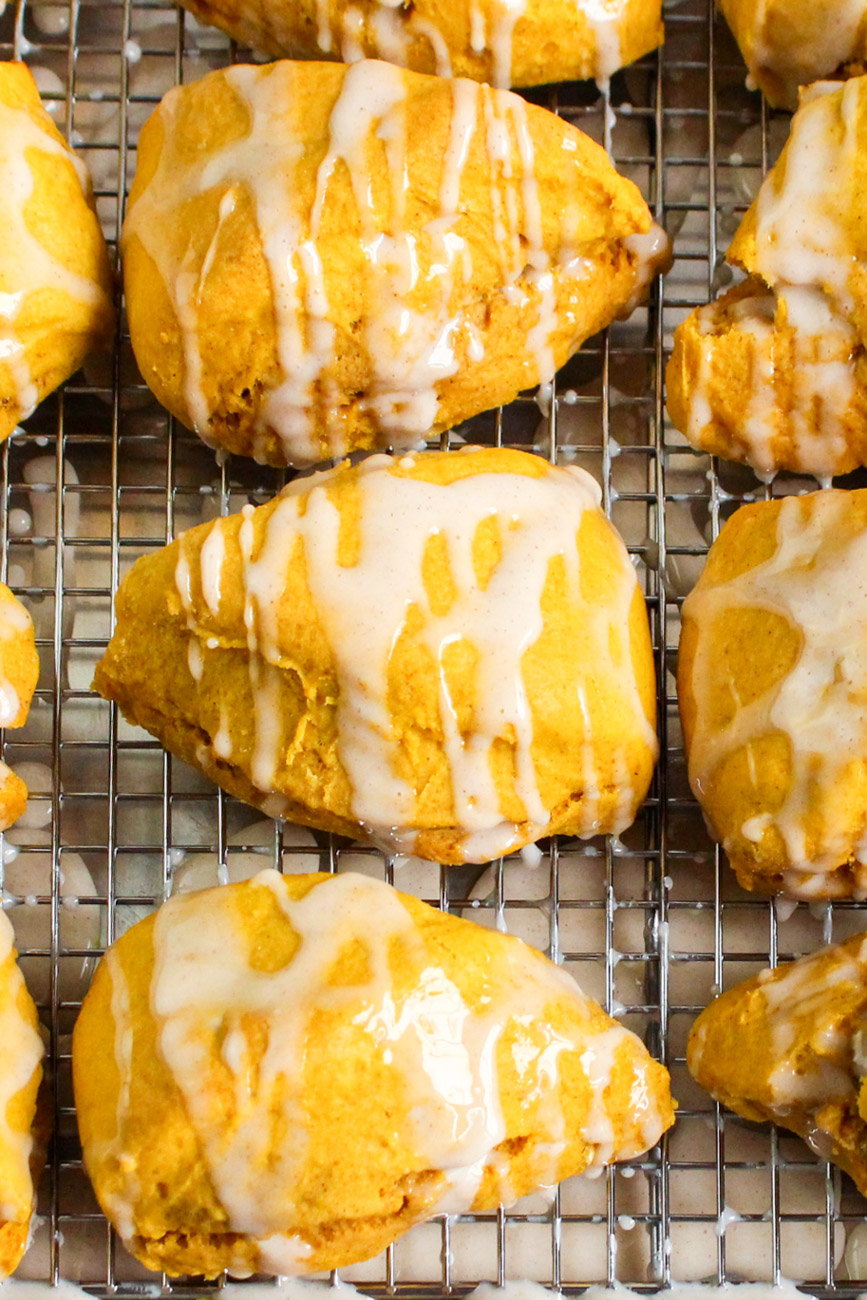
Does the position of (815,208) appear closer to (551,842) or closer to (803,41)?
Answer: (803,41)

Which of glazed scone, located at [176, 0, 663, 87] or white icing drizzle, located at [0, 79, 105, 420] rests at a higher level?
glazed scone, located at [176, 0, 663, 87]

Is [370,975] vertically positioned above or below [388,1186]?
above

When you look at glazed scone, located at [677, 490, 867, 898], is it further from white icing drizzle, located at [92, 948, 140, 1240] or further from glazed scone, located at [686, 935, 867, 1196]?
white icing drizzle, located at [92, 948, 140, 1240]

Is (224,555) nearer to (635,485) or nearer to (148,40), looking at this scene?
(635,485)

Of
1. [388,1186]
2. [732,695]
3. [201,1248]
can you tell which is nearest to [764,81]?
[732,695]

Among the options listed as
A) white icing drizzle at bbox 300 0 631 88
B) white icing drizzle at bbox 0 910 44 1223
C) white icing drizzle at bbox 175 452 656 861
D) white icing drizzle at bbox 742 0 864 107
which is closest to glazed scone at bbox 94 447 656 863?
white icing drizzle at bbox 175 452 656 861
